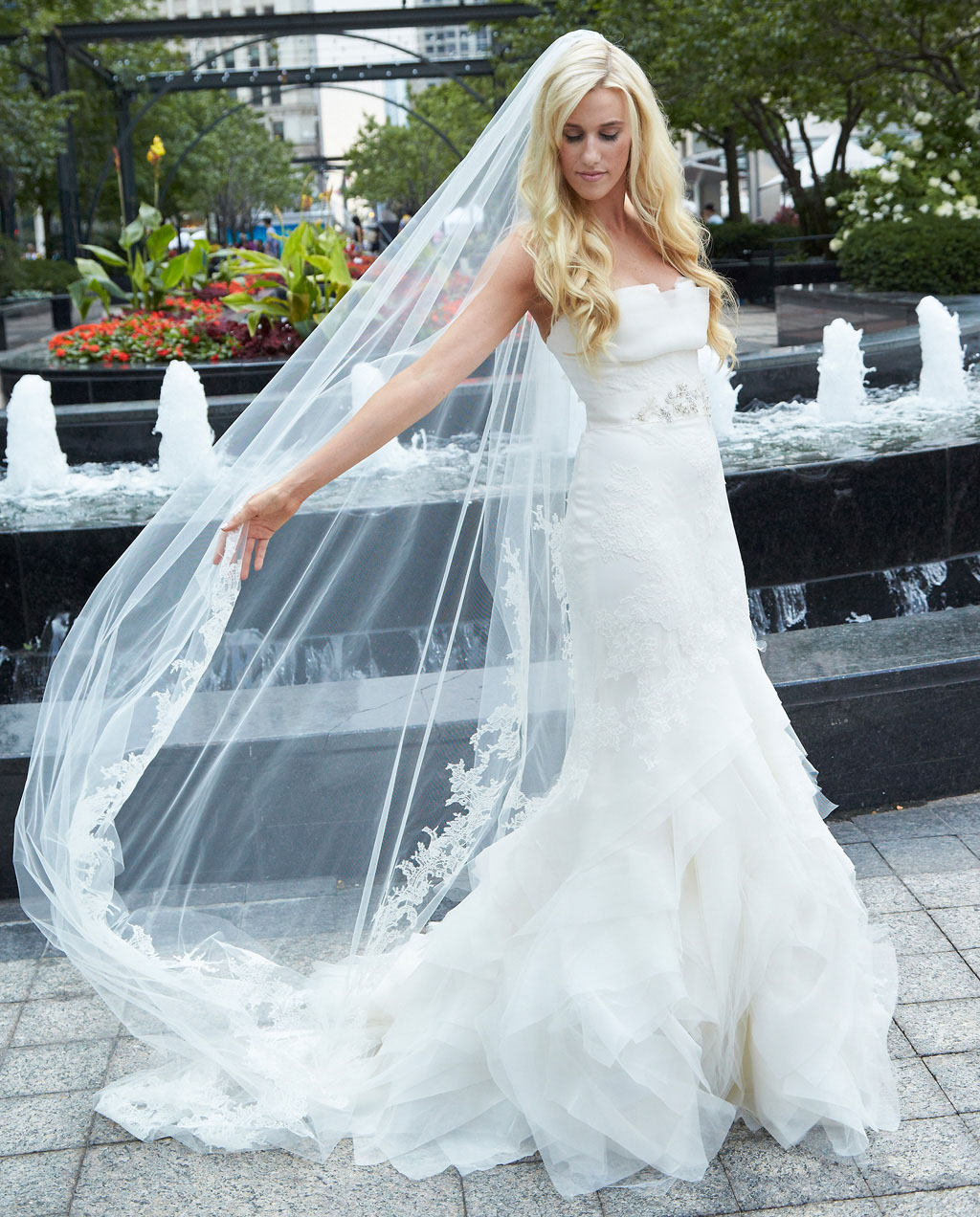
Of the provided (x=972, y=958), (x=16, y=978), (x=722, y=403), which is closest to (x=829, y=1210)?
(x=972, y=958)

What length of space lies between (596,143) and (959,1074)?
211 cm

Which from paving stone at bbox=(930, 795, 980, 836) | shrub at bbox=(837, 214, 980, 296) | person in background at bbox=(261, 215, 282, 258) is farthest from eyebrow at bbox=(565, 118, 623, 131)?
shrub at bbox=(837, 214, 980, 296)

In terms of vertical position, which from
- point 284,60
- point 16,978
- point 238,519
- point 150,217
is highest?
point 284,60

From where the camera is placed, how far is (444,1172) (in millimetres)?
2805

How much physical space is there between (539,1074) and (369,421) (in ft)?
4.42

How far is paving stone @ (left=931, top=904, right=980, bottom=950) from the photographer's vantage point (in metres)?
3.56

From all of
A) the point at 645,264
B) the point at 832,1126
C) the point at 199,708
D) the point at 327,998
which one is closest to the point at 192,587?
the point at 199,708

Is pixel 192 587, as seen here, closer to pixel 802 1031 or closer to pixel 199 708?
pixel 199 708

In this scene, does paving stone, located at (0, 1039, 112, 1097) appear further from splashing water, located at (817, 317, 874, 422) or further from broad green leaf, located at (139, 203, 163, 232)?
broad green leaf, located at (139, 203, 163, 232)

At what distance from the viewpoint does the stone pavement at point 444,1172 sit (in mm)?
2662

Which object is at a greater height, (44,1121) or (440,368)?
(440,368)

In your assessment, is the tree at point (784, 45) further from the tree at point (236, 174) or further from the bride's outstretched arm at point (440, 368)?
the tree at point (236, 174)

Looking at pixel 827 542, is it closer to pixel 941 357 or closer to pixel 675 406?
pixel 941 357

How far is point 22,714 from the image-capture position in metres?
4.30
